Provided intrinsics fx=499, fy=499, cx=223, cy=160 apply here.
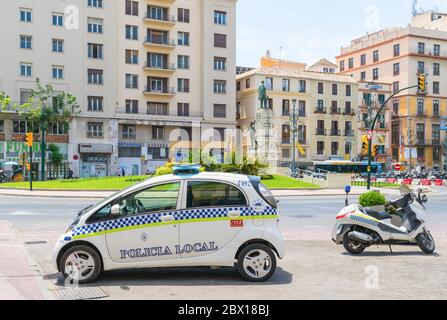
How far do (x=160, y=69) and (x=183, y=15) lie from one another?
24.4 feet

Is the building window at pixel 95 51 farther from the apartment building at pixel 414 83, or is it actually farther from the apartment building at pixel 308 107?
the apartment building at pixel 414 83

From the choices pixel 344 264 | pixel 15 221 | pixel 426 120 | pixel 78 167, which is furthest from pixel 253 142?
pixel 426 120

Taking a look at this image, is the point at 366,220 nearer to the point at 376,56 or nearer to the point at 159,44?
the point at 159,44

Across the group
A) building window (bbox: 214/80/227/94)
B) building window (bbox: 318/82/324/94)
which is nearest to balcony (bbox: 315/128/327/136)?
building window (bbox: 318/82/324/94)

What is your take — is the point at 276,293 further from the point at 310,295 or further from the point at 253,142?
the point at 253,142

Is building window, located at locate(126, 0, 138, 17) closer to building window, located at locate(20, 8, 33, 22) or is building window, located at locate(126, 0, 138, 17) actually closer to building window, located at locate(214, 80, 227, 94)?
building window, located at locate(20, 8, 33, 22)

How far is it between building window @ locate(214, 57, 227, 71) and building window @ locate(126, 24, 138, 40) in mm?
9705

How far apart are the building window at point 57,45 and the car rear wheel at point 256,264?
164 feet

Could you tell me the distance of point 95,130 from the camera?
2104 inches

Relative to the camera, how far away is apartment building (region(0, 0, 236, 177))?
168 ft

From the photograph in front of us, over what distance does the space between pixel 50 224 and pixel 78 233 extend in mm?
7940

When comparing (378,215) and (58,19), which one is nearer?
(378,215)

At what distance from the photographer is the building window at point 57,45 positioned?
5241 cm

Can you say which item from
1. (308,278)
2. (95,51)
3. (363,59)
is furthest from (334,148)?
(308,278)
